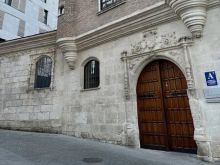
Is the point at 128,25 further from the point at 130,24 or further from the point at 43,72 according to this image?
the point at 43,72

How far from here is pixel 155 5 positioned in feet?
20.2

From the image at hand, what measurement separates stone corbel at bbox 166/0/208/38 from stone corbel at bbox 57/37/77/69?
482 cm

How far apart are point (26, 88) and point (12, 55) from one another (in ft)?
8.29

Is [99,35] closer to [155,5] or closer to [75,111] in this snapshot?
[155,5]

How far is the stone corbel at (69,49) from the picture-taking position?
842 centimetres

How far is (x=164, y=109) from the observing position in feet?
20.2

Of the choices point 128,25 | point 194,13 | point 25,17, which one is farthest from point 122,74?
point 25,17

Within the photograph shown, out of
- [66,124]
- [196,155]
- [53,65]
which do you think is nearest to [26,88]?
[53,65]

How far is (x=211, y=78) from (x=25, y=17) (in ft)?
62.8

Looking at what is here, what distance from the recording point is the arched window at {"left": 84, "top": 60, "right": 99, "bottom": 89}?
8016mm

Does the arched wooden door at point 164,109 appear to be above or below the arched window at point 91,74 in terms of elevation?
below

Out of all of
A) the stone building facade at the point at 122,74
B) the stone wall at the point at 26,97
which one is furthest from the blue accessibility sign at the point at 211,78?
the stone wall at the point at 26,97

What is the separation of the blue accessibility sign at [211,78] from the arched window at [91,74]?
4.33 m

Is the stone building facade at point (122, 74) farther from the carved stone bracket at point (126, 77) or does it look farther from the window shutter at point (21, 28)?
the window shutter at point (21, 28)
